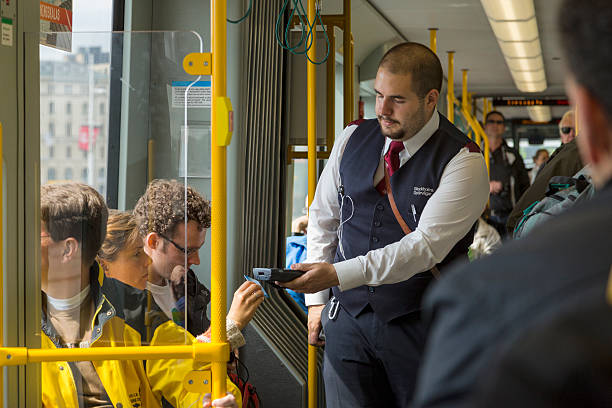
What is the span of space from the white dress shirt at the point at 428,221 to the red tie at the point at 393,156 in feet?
0.07

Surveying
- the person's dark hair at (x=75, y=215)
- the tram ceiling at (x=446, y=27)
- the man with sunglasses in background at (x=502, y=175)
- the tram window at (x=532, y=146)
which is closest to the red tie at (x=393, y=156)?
the person's dark hair at (x=75, y=215)

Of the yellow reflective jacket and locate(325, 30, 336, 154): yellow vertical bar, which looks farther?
locate(325, 30, 336, 154): yellow vertical bar

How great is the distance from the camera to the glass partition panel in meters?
2.30

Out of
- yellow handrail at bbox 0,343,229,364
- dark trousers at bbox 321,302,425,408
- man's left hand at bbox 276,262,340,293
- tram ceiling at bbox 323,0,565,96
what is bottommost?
dark trousers at bbox 321,302,425,408

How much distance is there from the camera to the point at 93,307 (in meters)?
2.41

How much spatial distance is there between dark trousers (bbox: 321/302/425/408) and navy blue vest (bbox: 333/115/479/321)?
44 millimetres

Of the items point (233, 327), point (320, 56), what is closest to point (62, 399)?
point (233, 327)

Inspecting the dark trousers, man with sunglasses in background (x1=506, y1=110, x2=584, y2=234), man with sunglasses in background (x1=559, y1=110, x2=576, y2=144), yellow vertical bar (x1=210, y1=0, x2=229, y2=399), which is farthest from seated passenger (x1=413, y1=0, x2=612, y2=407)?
man with sunglasses in background (x1=559, y1=110, x2=576, y2=144)

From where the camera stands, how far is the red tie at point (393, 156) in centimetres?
293

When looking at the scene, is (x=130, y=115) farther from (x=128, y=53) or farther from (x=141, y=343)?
(x=141, y=343)

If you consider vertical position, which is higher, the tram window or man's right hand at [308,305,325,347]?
the tram window

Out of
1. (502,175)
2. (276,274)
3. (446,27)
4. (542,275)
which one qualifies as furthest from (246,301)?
(502,175)

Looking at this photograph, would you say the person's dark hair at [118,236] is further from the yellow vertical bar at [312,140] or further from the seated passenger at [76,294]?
the yellow vertical bar at [312,140]

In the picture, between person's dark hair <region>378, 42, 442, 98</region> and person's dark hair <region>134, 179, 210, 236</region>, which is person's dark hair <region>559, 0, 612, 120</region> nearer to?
person's dark hair <region>134, 179, 210, 236</region>
